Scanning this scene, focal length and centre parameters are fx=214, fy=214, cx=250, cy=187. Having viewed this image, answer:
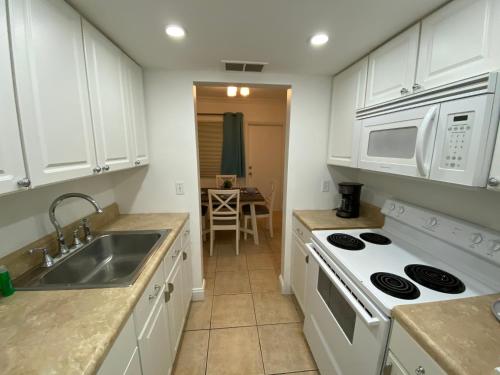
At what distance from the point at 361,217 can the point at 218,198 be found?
69.7 inches

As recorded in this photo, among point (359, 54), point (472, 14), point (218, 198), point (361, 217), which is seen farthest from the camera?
point (218, 198)

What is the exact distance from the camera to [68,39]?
975 millimetres

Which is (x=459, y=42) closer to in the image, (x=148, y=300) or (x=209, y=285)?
(x=148, y=300)

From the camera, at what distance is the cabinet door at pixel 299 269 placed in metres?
1.82

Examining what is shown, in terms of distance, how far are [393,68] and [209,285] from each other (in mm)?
2497

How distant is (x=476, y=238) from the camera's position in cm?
103

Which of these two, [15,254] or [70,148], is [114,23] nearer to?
[70,148]

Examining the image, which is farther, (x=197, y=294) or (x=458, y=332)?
(x=197, y=294)

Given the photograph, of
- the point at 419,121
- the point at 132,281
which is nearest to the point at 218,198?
the point at 132,281

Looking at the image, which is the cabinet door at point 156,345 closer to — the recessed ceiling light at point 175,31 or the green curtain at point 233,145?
the recessed ceiling light at point 175,31

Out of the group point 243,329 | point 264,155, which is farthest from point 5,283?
point 264,155

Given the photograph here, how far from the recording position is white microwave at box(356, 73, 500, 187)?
30.9 inches

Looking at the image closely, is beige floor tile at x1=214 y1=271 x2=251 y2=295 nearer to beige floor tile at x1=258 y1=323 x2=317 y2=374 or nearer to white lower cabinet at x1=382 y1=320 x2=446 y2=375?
beige floor tile at x1=258 y1=323 x2=317 y2=374

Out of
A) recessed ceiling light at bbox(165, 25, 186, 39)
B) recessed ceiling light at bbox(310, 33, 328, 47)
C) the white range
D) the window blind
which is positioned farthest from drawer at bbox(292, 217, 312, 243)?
the window blind
